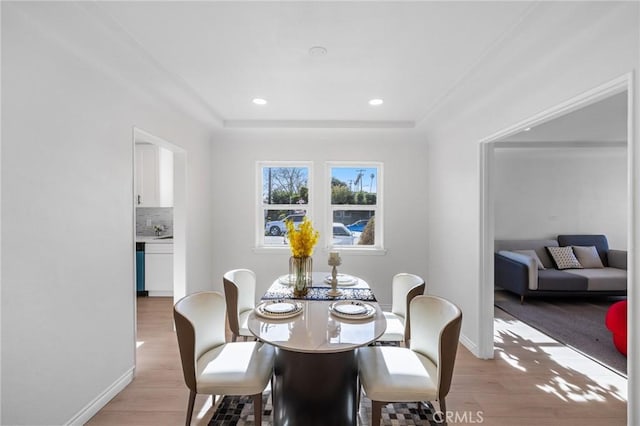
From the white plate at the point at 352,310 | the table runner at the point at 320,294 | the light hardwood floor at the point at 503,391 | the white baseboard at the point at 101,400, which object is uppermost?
the white plate at the point at 352,310

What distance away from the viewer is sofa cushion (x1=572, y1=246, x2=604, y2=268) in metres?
4.77

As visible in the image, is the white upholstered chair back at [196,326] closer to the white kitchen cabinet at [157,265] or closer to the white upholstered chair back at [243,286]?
the white upholstered chair back at [243,286]

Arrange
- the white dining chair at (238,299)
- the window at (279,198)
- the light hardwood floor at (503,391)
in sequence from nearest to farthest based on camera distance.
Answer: the light hardwood floor at (503,391) < the white dining chair at (238,299) < the window at (279,198)

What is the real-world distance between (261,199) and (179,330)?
2708mm

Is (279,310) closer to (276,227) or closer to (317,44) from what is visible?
(317,44)

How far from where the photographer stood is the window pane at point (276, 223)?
4.20m

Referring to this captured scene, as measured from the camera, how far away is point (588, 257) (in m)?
4.80

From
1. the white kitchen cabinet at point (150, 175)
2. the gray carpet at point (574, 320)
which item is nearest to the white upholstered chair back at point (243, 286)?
the white kitchen cabinet at point (150, 175)

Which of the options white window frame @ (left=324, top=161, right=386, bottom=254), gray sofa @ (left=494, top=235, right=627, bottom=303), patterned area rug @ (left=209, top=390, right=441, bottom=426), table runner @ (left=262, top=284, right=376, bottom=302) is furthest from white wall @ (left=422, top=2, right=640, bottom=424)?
gray sofa @ (left=494, top=235, right=627, bottom=303)

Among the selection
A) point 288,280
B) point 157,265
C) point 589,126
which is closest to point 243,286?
point 288,280

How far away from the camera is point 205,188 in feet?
12.6

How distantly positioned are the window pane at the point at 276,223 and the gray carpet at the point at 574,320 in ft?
10.8

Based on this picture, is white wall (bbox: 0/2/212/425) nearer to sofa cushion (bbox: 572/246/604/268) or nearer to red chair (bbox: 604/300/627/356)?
red chair (bbox: 604/300/627/356)

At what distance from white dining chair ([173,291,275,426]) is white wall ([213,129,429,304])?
2057 millimetres
